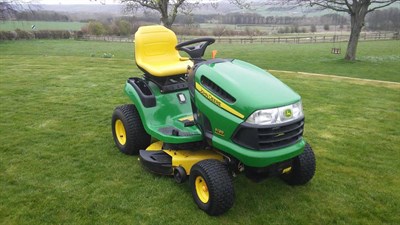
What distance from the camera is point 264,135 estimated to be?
3055mm

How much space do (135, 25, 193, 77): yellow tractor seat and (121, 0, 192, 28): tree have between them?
1061 centimetres

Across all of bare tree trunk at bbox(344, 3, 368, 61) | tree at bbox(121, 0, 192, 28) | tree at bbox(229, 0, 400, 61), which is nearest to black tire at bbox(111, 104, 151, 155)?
tree at bbox(121, 0, 192, 28)

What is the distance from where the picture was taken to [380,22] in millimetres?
71562

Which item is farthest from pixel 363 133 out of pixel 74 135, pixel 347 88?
pixel 74 135

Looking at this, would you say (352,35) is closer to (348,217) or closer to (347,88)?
(347,88)

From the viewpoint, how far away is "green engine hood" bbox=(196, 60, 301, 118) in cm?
306

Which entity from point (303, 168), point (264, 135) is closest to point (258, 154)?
point (264, 135)

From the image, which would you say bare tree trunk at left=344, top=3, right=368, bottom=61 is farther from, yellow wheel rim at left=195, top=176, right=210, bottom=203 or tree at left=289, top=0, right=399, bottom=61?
yellow wheel rim at left=195, top=176, right=210, bottom=203

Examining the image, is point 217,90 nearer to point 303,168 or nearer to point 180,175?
point 180,175

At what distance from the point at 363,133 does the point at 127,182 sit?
12.8 feet

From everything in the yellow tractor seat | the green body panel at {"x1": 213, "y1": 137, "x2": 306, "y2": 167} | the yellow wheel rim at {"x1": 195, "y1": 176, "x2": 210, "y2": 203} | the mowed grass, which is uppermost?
the yellow tractor seat

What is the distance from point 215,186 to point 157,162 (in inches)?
37.7

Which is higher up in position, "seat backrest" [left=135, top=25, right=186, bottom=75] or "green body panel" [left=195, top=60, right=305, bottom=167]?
"seat backrest" [left=135, top=25, right=186, bottom=75]

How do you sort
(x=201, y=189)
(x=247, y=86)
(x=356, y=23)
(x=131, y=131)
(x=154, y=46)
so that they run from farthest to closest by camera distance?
(x=356, y=23)
(x=154, y=46)
(x=131, y=131)
(x=201, y=189)
(x=247, y=86)
